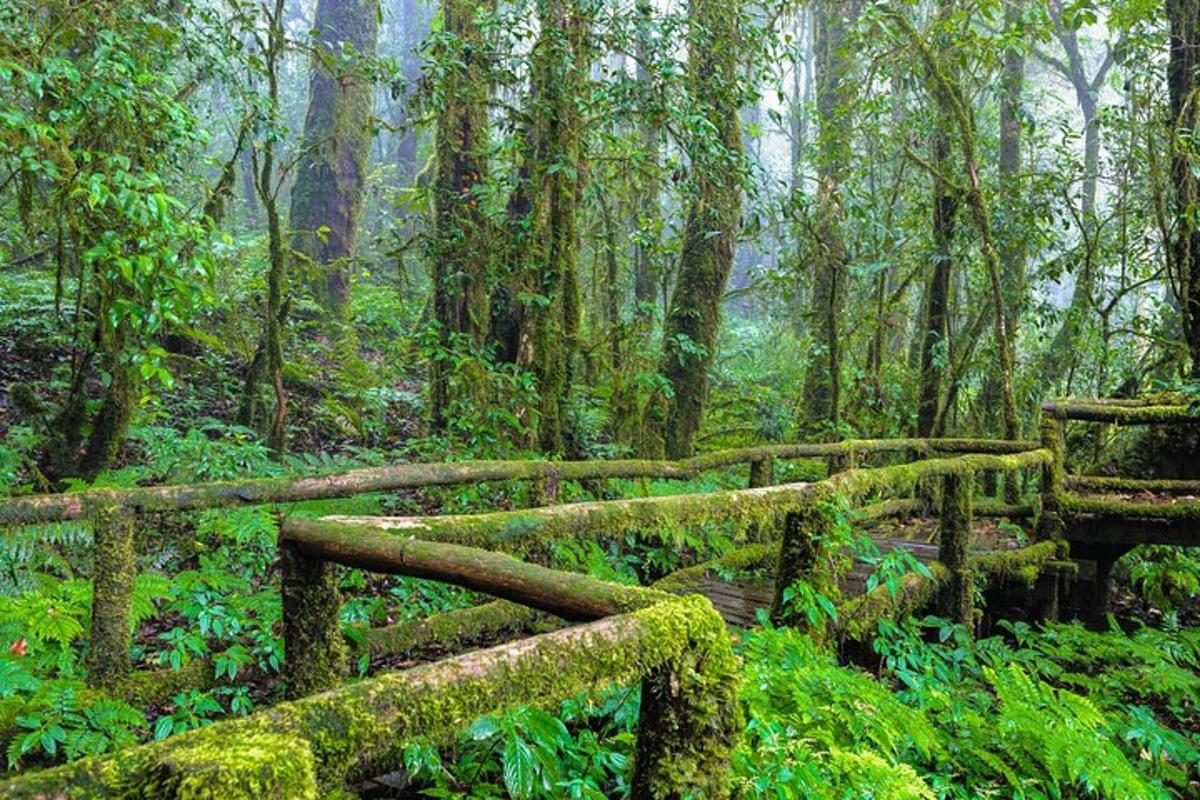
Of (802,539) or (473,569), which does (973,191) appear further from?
(473,569)

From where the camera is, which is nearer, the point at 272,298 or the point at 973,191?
the point at 272,298

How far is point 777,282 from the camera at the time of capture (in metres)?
11.2

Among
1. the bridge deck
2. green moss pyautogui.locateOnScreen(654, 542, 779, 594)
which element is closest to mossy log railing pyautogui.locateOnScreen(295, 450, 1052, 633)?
the bridge deck

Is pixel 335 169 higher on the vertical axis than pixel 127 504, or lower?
higher

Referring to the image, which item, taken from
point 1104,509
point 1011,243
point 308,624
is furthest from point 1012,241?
point 308,624

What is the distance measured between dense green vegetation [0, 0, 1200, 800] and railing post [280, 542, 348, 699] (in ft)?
1.45

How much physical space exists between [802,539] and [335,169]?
42.4 ft

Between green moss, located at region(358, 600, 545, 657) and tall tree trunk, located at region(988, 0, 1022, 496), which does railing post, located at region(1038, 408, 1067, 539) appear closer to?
tall tree trunk, located at region(988, 0, 1022, 496)

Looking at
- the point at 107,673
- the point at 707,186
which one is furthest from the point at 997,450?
the point at 107,673

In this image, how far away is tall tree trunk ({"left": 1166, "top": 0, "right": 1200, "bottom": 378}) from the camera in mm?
8531

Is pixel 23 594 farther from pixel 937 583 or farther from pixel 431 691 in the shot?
pixel 937 583

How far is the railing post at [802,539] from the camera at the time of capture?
4.07 meters

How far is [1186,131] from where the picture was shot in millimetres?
8375

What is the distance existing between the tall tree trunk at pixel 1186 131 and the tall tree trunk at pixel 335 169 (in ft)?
37.5
